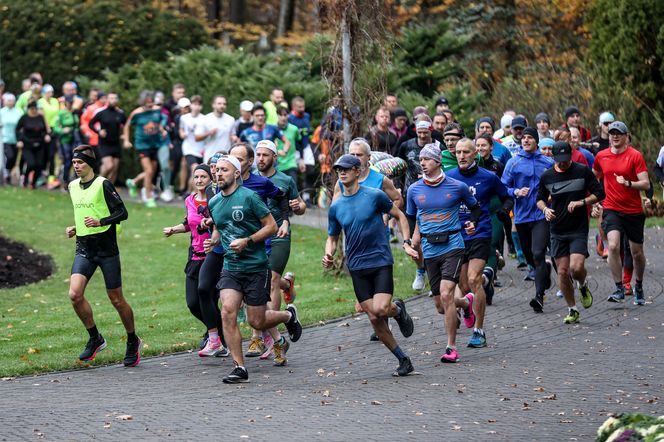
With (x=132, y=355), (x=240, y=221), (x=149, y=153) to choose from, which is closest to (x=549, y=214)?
(x=240, y=221)

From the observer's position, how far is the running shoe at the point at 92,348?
40.6ft

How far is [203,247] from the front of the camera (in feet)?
41.0

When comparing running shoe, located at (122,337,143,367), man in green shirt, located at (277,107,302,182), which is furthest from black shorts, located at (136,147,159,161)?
running shoe, located at (122,337,143,367)

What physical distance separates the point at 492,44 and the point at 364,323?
21.9 metres

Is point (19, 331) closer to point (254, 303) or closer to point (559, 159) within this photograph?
point (254, 303)

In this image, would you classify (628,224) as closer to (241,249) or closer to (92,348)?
(241,249)

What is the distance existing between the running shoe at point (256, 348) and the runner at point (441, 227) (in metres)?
1.77

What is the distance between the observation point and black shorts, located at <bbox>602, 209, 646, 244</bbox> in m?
15.2

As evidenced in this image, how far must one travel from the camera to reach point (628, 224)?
15.2 meters

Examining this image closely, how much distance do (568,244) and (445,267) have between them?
252 centimetres

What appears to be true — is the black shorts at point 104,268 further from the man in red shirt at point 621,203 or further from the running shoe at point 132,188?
the running shoe at point 132,188

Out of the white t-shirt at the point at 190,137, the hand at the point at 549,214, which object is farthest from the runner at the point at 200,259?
the white t-shirt at the point at 190,137

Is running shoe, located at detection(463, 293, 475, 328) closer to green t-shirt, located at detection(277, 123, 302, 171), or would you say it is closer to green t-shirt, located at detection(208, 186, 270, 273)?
green t-shirt, located at detection(208, 186, 270, 273)

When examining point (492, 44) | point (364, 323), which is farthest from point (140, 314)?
point (492, 44)
